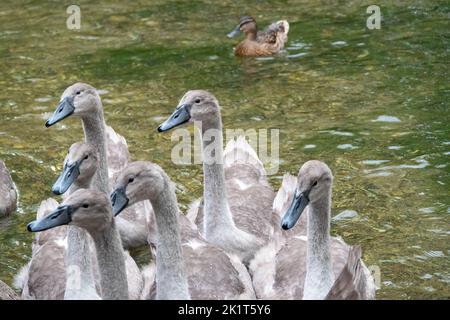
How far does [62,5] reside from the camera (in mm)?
18484

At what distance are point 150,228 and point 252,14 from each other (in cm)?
845

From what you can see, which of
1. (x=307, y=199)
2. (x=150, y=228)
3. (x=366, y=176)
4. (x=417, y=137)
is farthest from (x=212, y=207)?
(x=417, y=137)

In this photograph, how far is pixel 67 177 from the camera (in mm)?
8906

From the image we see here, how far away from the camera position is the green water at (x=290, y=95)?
10648 millimetres

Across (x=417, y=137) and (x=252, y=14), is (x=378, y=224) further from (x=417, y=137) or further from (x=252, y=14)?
(x=252, y=14)

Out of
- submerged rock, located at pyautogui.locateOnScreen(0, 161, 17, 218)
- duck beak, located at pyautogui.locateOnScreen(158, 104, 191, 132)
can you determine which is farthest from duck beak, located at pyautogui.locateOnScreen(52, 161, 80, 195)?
submerged rock, located at pyautogui.locateOnScreen(0, 161, 17, 218)

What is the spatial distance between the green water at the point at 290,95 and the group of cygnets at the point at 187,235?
70 centimetres

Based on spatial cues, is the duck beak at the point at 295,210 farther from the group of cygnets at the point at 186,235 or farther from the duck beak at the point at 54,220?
the duck beak at the point at 54,220

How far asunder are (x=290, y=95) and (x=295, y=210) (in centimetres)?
569

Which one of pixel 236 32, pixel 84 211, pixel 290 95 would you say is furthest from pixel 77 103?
pixel 236 32

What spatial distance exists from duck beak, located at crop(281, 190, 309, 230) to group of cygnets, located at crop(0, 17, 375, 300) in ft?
0.03

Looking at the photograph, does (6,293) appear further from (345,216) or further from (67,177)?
(345,216)

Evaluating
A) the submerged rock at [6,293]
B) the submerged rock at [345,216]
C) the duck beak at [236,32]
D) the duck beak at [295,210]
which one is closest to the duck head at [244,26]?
the duck beak at [236,32]
